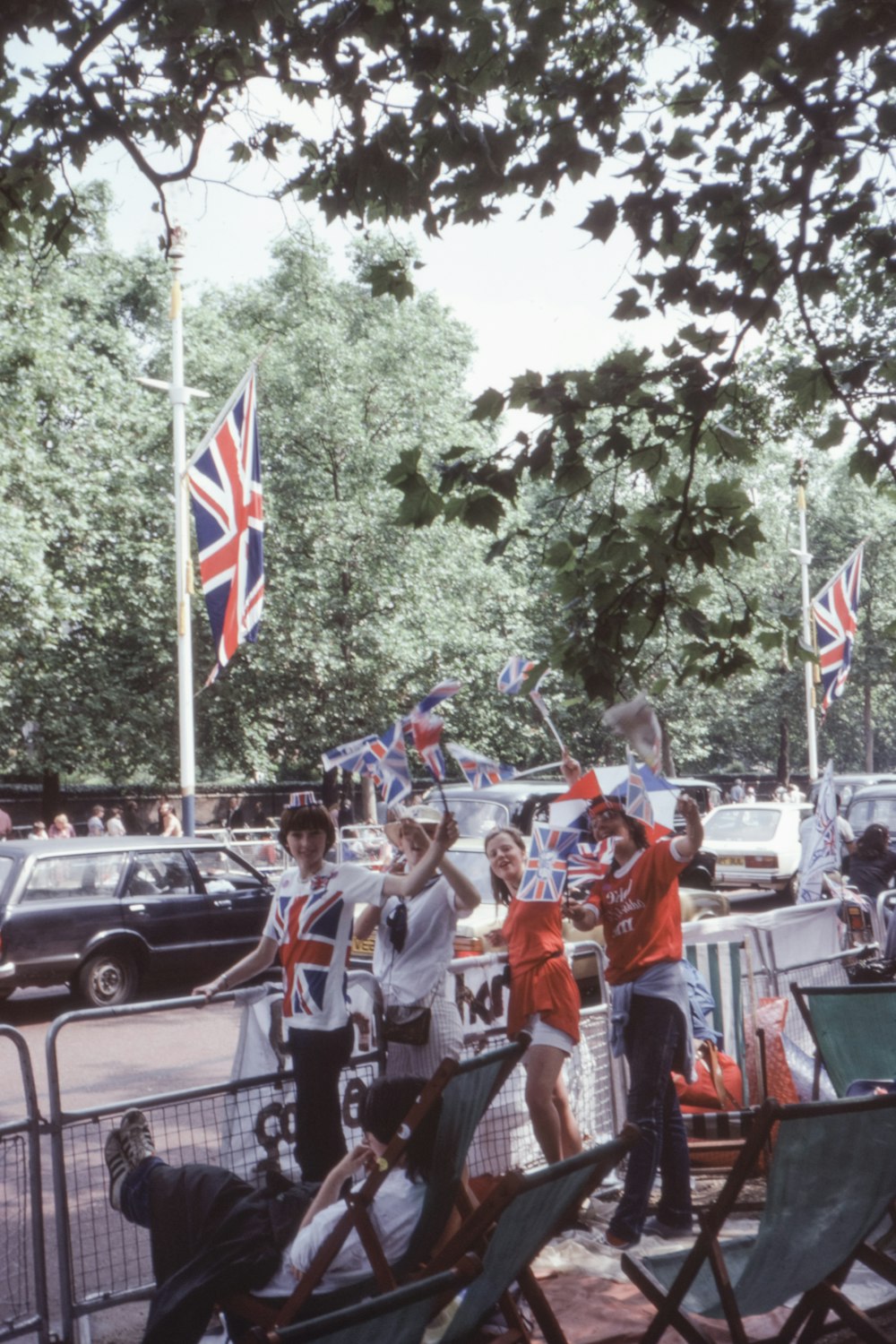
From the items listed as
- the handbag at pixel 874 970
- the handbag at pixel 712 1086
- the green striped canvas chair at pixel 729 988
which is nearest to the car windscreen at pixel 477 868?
the handbag at pixel 874 970

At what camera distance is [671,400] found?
583 cm

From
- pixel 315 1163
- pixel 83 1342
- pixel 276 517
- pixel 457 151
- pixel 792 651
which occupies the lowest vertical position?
pixel 83 1342

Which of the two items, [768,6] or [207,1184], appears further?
[768,6]

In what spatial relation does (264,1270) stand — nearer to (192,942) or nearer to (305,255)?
(192,942)

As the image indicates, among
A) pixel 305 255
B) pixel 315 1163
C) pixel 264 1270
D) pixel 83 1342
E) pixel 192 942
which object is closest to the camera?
pixel 264 1270

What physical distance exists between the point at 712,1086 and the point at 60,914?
7395 mm

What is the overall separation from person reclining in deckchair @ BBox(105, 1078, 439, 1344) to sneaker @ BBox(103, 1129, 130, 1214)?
0.8 inches

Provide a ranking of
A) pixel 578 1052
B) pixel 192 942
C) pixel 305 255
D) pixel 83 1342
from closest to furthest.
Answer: pixel 83 1342
pixel 578 1052
pixel 192 942
pixel 305 255

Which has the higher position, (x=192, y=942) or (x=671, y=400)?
(x=671, y=400)

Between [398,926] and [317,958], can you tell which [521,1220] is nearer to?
[317,958]

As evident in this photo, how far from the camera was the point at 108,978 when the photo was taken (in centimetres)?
1291

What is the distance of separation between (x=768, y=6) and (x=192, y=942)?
10.7 metres

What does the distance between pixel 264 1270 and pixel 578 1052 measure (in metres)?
3.27

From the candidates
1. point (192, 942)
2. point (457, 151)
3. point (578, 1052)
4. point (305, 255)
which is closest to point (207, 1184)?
point (578, 1052)
